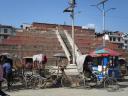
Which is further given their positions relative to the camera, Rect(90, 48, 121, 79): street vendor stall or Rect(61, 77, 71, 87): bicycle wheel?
Rect(90, 48, 121, 79): street vendor stall

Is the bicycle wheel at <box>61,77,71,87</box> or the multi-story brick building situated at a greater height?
the multi-story brick building

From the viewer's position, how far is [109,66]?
25.3 m

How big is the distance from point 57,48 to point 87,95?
30.6 m

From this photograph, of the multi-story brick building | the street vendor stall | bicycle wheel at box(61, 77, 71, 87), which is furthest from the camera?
the multi-story brick building

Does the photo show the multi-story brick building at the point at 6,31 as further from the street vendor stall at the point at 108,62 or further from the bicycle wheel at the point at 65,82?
the bicycle wheel at the point at 65,82

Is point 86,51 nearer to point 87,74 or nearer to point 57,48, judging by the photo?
point 57,48

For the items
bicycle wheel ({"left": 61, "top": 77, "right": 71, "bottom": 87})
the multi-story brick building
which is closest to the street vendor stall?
bicycle wheel ({"left": 61, "top": 77, "right": 71, "bottom": 87})

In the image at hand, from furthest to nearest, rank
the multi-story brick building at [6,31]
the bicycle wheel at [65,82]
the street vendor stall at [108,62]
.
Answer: the multi-story brick building at [6,31]
the street vendor stall at [108,62]
the bicycle wheel at [65,82]

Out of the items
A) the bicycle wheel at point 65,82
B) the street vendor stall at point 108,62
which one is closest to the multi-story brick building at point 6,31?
the street vendor stall at point 108,62

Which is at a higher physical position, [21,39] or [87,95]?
[21,39]

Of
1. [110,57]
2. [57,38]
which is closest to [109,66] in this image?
[110,57]

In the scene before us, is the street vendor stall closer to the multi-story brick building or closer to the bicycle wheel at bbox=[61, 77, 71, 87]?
the bicycle wheel at bbox=[61, 77, 71, 87]

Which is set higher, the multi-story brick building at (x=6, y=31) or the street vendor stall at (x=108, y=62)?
the multi-story brick building at (x=6, y=31)

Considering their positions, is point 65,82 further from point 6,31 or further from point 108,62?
point 6,31
